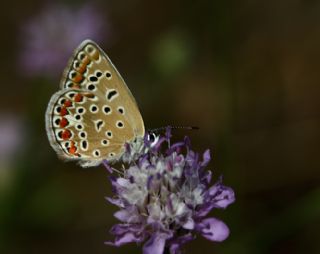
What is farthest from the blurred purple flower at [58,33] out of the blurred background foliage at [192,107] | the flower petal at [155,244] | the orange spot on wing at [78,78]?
the flower petal at [155,244]

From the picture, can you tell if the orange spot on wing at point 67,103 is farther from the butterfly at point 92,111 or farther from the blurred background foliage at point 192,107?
the blurred background foliage at point 192,107

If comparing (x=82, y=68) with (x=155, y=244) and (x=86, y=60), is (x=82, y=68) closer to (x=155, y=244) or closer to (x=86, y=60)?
(x=86, y=60)

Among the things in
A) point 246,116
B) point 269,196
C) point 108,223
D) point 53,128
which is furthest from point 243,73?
point 53,128

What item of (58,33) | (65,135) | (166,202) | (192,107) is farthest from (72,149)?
(192,107)

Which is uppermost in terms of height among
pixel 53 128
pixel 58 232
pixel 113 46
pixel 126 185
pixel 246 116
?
pixel 113 46

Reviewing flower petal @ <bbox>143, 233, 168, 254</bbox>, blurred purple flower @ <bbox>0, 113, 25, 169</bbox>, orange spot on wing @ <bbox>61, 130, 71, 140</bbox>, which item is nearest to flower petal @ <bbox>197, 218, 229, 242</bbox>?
flower petal @ <bbox>143, 233, 168, 254</bbox>

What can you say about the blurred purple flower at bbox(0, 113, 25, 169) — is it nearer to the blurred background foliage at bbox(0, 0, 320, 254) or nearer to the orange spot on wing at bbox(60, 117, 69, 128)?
the blurred background foliage at bbox(0, 0, 320, 254)

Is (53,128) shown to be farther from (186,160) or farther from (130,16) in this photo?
(130,16)
